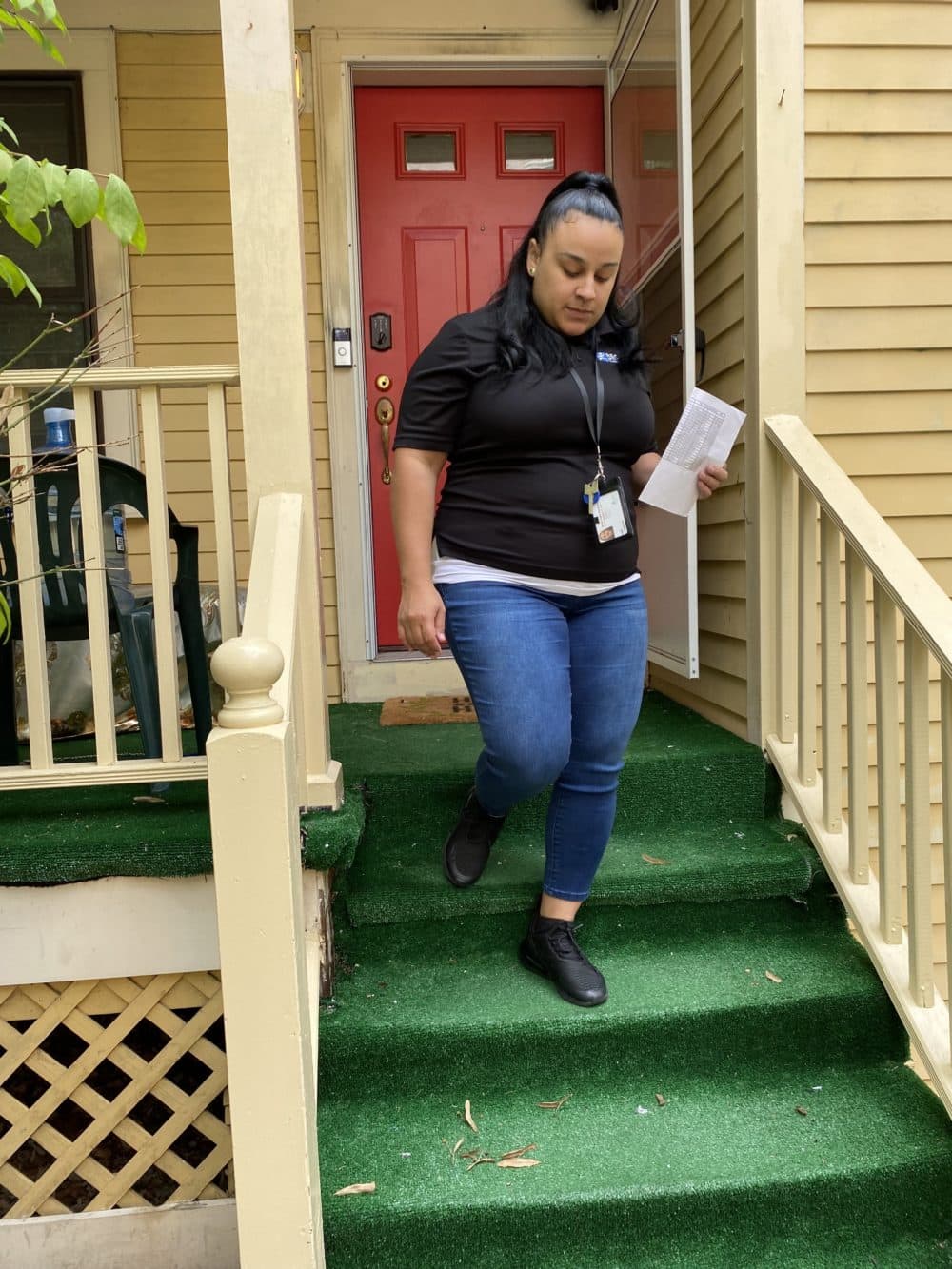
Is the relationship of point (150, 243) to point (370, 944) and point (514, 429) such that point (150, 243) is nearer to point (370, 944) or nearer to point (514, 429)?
point (514, 429)

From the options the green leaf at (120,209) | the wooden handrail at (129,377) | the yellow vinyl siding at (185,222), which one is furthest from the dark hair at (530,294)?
the yellow vinyl siding at (185,222)

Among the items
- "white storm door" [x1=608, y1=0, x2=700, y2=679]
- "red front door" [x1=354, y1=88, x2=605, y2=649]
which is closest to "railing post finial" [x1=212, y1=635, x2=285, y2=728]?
"white storm door" [x1=608, y1=0, x2=700, y2=679]

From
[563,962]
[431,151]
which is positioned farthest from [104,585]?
[431,151]

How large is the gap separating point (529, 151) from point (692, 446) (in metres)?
2.34

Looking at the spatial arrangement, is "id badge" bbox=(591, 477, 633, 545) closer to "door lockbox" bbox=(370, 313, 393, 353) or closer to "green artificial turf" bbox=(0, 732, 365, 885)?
"green artificial turf" bbox=(0, 732, 365, 885)

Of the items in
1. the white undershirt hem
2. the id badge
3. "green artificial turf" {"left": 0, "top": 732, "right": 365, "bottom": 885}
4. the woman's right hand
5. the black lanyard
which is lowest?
"green artificial turf" {"left": 0, "top": 732, "right": 365, "bottom": 885}

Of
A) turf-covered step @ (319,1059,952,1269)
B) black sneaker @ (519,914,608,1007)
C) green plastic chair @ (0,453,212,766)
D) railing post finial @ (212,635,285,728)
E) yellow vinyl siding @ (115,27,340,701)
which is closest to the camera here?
railing post finial @ (212,635,285,728)

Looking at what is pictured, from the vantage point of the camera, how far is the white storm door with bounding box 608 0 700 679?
2.75 meters

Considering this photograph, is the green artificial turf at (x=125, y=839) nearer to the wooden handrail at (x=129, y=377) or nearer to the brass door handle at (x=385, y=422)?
the wooden handrail at (x=129, y=377)

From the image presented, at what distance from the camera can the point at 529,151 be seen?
150 inches

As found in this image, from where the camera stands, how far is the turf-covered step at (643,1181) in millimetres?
1671

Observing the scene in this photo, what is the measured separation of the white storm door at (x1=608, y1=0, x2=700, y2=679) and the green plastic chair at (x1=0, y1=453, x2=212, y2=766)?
4.46 ft

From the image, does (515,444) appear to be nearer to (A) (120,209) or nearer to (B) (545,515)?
(B) (545,515)

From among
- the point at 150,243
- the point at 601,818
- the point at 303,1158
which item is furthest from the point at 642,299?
the point at 303,1158
